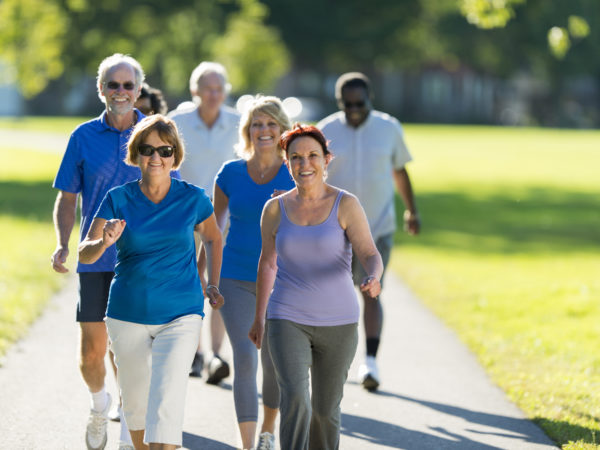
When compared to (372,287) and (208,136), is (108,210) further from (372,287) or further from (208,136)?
(208,136)

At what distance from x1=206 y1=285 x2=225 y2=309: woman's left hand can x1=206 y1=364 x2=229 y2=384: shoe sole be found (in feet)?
7.70

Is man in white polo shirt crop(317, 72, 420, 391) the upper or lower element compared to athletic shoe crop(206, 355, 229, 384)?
upper

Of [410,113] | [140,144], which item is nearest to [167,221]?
[140,144]

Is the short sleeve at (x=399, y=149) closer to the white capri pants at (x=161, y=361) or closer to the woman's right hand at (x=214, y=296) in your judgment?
the woman's right hand at (x=214, y=296)

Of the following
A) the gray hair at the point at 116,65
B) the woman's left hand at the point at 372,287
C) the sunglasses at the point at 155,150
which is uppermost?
the gray hair at the point at 116,65

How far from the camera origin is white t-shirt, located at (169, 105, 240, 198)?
7.55 metres

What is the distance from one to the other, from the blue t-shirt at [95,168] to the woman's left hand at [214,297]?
0.69m

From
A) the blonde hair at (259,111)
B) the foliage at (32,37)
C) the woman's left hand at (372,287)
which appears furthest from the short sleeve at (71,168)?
the foliage at (32,37)

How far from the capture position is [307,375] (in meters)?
4.75

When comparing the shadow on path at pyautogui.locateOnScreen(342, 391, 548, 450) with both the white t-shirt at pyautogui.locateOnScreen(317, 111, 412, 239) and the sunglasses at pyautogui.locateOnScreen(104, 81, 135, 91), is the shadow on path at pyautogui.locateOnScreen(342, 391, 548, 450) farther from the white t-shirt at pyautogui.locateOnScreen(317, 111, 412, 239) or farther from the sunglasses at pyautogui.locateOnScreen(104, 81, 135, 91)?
the sunglasses at pyautogui.locateOnScreen(104, 81, 135, 91)

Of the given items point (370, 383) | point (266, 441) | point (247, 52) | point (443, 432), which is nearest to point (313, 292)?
point (266, 441)

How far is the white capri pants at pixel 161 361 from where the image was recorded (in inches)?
180

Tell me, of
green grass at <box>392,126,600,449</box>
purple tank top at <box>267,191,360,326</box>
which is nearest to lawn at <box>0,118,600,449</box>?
green grass at <box>392,126,600,449</box>

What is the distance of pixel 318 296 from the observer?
4668 mm
